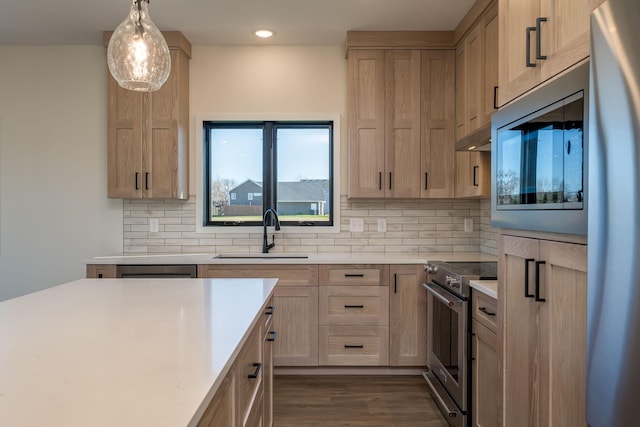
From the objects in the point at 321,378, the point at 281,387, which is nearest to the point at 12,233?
the point at 281,387

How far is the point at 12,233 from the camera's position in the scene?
11.8 feet

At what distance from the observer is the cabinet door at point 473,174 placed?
2.87 m

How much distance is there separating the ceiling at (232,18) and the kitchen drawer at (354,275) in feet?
6.24

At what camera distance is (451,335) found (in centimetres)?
240

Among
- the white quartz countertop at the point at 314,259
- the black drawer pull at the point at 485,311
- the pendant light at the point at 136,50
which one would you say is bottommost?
the black drawer pull at the point at 485,311

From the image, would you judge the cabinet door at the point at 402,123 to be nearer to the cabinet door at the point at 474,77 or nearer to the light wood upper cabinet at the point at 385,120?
the light wood upper cabinet at the point at 385,120

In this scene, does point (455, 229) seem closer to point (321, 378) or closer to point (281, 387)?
point (321, 378)

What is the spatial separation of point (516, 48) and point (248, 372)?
4.98 feet

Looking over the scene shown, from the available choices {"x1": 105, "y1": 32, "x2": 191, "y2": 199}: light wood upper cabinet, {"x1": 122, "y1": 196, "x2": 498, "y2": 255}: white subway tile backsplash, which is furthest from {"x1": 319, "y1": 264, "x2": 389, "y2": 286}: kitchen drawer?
{"x1": 105, "y1": 32, "x2": 191, "y2": 199}: light wood upper cabinet

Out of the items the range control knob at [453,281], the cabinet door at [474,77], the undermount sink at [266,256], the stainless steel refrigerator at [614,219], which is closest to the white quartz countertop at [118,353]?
the stainless steel refrigerator at [614,219]

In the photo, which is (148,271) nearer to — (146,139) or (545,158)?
(146,139)

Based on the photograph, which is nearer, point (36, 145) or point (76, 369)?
point (76, 369)

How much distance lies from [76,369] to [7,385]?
124 mm

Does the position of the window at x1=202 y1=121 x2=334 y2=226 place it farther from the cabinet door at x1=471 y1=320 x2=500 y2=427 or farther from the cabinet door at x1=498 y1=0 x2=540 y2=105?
the cabinet door at x1=498 y1=0 x2=540 y2=105
